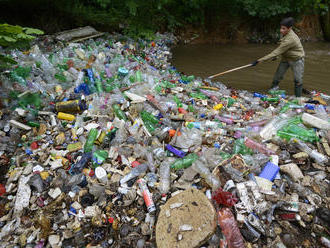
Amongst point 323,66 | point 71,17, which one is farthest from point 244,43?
point 71,17

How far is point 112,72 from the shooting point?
462 centimetres

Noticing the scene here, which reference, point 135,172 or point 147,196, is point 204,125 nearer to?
point 135,172

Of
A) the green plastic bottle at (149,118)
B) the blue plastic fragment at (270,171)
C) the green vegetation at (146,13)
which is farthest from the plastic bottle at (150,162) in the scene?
the green vegetation at (146,13)

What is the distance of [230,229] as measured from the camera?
181 cm

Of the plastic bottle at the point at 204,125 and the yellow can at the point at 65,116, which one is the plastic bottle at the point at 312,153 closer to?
the plastic bottle at the point at 204,125

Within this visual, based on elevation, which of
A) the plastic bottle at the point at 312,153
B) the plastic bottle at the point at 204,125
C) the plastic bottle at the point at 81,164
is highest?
the plastic bottle at the point at 312,153

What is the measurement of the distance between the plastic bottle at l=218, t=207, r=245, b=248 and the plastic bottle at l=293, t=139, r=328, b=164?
1372mm

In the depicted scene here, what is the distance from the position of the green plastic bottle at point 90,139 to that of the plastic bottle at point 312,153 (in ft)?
8.55

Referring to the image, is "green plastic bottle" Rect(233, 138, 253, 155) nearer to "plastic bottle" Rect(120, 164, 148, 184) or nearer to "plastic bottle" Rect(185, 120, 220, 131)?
"plastic bottle" Rect(185, 120, 220, 131)

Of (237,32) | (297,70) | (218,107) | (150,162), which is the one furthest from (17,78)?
(237,32)

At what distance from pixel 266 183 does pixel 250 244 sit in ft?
2.14

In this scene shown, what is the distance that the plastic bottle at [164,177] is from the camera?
7.14 ft

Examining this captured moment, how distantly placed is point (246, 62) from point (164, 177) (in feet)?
20.7

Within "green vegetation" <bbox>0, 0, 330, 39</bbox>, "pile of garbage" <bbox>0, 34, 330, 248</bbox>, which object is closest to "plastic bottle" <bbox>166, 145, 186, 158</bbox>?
"pile of garbage" <bbox>0, 34, 330, 248</bbox>
